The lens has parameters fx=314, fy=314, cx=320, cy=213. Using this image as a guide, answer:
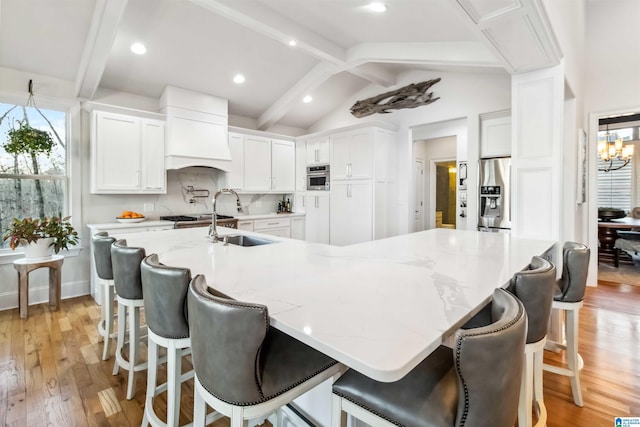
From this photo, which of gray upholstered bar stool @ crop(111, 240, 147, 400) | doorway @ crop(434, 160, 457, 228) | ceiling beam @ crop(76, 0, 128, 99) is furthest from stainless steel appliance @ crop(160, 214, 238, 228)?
doorway @ crop(434, 160, 457, 228)

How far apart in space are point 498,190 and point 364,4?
266cm

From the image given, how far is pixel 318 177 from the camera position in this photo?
569 centimetres

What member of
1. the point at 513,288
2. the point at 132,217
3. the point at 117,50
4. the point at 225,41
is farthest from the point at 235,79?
the point at 513,288

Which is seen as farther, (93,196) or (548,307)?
(93,196)

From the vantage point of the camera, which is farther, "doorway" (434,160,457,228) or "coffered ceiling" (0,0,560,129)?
"doorway" (434,160,457,228)

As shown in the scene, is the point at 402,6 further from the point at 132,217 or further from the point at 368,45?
the point at 132,217

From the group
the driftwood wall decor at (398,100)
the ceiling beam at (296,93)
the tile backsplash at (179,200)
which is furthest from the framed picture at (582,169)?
the tile backsplash at (179,200)

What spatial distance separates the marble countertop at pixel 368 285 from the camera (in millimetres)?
792

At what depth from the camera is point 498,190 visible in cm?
393

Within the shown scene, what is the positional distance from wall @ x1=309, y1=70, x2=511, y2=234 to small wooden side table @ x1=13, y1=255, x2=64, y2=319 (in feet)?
14.8

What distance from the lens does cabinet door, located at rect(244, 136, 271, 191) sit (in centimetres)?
526

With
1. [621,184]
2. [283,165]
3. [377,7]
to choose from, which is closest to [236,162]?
[283,165]

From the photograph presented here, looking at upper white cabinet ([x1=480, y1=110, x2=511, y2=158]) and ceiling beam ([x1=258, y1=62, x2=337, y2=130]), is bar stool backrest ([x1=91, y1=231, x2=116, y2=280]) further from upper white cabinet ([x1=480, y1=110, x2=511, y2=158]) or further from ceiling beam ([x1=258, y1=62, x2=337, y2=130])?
upper white cabinet ([x1=480, y1=110, x2=511, y2=158])

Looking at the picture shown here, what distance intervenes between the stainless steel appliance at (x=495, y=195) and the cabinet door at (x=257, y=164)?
11.1 ft
